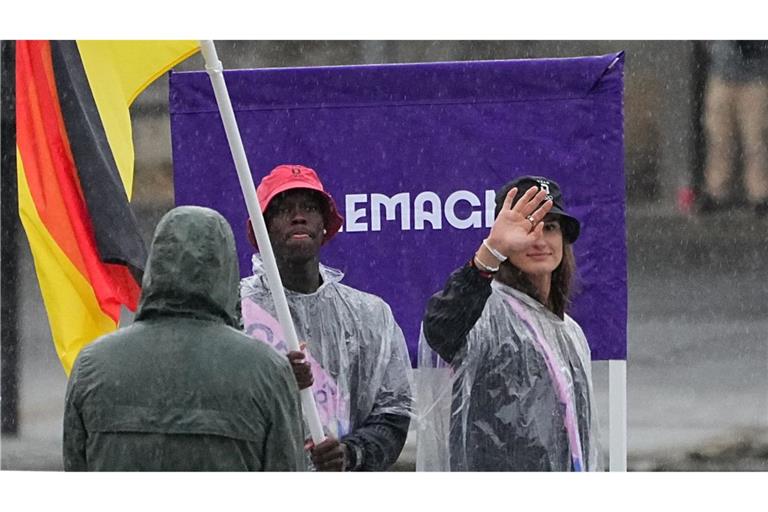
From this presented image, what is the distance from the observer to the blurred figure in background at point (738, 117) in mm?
17531

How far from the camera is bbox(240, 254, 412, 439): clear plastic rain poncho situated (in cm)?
522

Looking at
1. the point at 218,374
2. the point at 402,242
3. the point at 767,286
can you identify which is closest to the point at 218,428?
the point at 218,374

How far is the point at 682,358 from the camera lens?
48.6 feet

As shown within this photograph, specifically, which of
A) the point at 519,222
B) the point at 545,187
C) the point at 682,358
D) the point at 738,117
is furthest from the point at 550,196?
the point at 738,117

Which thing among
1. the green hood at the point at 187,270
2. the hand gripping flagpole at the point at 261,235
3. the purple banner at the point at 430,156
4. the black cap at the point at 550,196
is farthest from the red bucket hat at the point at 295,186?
the green hood at the point at 187,270

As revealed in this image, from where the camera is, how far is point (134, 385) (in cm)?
346

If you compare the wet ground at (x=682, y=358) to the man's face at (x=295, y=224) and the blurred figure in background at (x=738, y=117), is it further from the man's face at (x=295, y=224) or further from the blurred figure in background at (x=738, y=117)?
the man's face at (x=295, y=224)

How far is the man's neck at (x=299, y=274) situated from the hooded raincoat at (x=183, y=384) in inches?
66.3

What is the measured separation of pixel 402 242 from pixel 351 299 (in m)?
0.44

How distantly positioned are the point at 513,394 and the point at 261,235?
97cm

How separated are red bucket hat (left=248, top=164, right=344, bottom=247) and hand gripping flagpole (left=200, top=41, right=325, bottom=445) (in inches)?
18.7

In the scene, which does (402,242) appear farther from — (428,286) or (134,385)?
(134,385)

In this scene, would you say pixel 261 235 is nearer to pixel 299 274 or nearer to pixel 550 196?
pixel 299 274

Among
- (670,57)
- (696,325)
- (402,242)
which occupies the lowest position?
(696,325)
